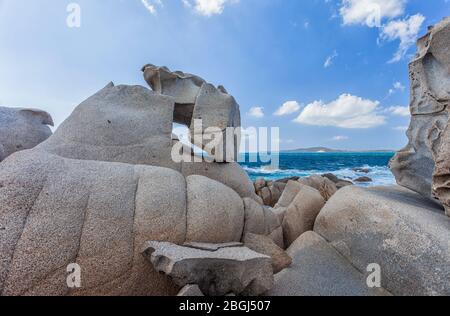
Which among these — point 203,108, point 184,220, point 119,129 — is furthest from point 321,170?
point 184,220

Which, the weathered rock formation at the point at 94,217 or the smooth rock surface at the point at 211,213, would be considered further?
the smooth rock surface at the point at 211,213

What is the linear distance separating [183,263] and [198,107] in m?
3.50

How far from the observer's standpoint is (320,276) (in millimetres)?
3170

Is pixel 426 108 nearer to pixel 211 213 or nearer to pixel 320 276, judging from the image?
pixel 320 276

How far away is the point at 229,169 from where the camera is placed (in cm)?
480

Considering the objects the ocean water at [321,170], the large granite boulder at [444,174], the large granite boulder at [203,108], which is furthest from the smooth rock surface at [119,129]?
the ocean water at [321,170]

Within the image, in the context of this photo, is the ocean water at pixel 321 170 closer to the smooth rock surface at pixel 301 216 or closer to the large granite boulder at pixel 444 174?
the smooth rock surface at pixel 301 216

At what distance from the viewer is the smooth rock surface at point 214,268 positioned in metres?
2.35

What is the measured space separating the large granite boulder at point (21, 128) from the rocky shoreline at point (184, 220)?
0.04m

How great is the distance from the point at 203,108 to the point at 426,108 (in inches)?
163

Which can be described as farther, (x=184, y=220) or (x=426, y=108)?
(x=426, y=108)
